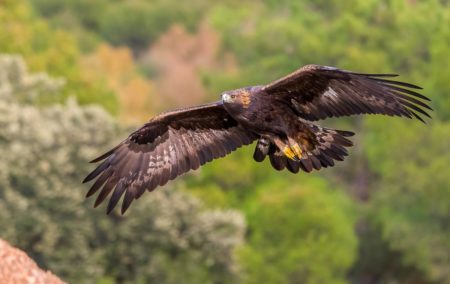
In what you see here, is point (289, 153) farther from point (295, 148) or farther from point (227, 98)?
point (227, 98)

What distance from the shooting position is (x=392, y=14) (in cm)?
6706

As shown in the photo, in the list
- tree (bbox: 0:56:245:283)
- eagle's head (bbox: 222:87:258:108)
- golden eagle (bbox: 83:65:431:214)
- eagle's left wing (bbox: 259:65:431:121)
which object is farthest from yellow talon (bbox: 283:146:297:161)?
tree (bbox: 0:56:245:283)

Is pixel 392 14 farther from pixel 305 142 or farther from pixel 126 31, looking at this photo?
pixel 305 142

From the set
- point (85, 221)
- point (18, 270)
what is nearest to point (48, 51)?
point (85, 221)

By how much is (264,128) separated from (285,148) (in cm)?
37

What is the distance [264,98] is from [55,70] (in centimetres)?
4158

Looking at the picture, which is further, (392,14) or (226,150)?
(392,14)

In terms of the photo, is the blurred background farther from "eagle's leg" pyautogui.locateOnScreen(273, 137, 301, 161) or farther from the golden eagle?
"eagle's leg" pyautogui.locateOnScreen(273, 137, 301, 161)

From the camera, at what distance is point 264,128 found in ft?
59.9

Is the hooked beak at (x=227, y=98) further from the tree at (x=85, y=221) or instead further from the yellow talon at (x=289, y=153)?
the tree at (x=85, y=221)

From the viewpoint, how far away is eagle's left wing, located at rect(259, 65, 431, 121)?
58.5ft

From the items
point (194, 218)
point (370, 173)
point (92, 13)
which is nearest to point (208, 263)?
point (194, 218)

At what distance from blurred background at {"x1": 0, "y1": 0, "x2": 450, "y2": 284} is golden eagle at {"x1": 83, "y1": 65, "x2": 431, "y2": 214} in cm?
1634

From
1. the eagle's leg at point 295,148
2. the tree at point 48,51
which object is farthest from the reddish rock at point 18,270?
the tree at point 48,51
